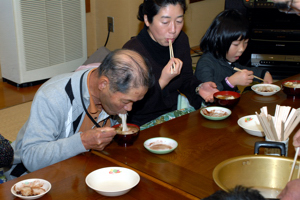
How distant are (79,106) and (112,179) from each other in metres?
0.44

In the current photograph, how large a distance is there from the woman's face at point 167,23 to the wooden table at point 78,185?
3.15ft

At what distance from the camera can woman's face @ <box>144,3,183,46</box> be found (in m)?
2.00

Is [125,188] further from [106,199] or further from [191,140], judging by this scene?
[191,140]

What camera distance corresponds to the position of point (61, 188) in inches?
45.6

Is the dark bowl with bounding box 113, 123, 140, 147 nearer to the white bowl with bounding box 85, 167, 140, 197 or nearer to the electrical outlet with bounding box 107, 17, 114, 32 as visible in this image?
the white bowl with bounding box 85, 167, 140, 197

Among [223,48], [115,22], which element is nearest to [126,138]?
[223,48]

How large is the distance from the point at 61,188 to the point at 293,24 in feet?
11.3

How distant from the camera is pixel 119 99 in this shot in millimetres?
1450

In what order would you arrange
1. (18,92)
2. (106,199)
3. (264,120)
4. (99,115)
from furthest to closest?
(18,92)
(99,115)
(264,120)
(106,199)

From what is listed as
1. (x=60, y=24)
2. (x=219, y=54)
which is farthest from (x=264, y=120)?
(x=60, y=24)

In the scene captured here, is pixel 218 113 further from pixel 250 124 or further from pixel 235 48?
pixel 235 48

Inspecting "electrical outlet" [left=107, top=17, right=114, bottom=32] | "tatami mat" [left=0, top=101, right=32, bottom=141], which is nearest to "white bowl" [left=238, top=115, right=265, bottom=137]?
"tatami mat" [left=0, top=101, right=32, bottom=141]

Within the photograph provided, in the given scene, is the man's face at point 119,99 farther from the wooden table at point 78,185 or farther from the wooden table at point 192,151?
the wooden table at point 78,185

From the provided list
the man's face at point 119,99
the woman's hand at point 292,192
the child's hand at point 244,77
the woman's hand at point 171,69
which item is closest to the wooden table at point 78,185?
the man's face at point 119,99
